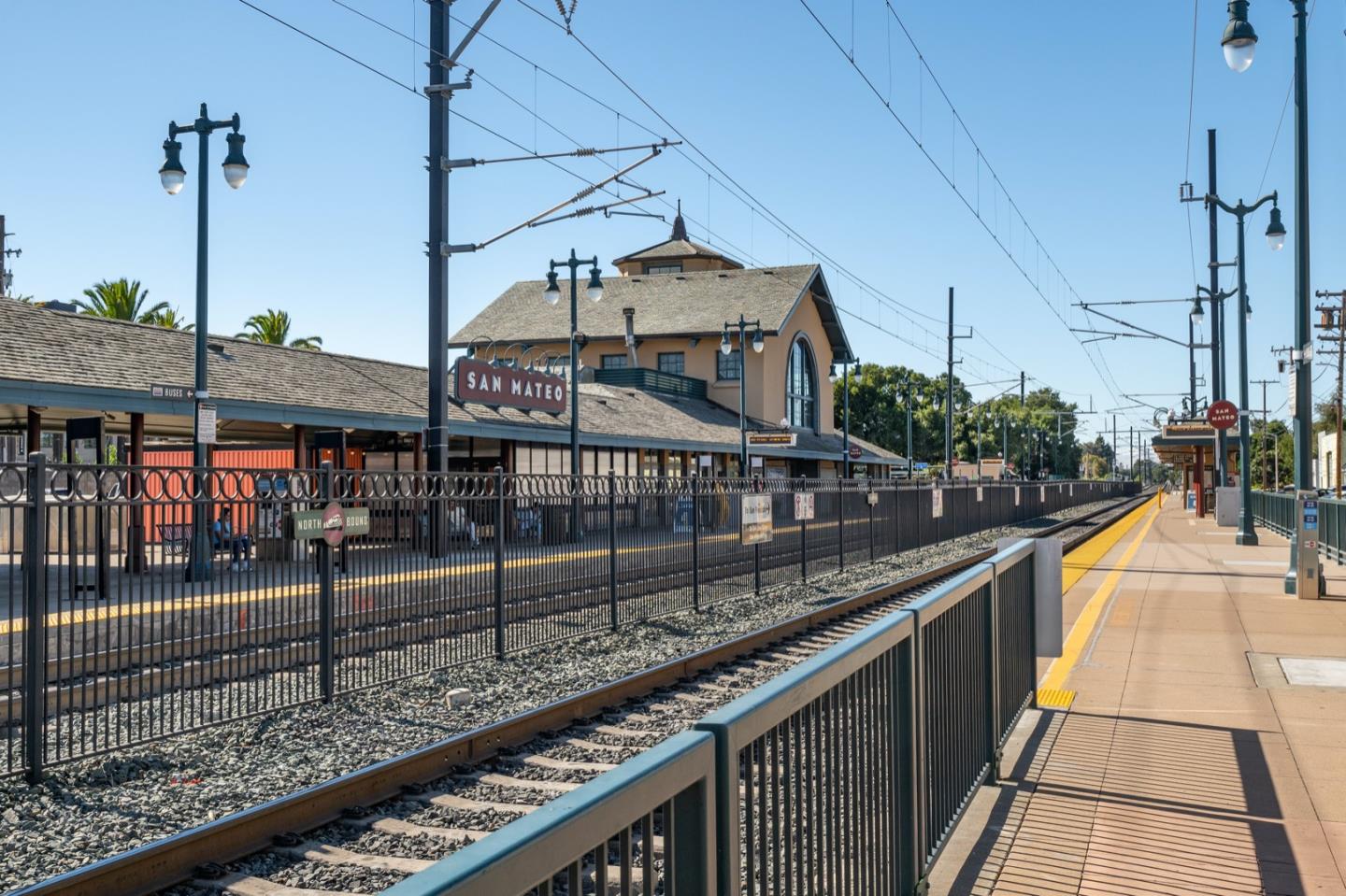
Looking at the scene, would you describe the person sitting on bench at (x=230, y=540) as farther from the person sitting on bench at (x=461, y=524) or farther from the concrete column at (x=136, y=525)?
the person sitting on bench at (x=461, y=524)

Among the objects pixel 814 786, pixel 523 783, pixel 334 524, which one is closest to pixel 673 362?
pixel 334 524

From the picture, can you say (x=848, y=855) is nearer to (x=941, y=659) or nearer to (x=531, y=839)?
(x=941, y=659)

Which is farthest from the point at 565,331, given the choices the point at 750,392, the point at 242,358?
the point at 242,358

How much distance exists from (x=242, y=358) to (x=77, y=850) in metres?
19.8

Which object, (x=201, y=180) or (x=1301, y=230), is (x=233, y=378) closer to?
(x=201, y=180)

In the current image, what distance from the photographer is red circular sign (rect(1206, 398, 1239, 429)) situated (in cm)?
3186

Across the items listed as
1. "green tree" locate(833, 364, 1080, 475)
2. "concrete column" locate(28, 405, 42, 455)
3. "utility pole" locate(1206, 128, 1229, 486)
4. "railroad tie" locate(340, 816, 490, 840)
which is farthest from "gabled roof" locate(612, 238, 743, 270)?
"railroad tie" locate(340, 816, 490, 840)

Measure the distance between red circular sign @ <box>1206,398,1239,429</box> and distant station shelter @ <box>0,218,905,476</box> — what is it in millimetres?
12501

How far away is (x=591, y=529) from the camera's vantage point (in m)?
13.7

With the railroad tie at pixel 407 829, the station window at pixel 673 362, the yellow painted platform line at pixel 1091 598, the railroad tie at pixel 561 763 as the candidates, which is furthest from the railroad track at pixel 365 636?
the station window at pixel 673 362

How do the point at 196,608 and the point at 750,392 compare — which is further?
the point at 750,392

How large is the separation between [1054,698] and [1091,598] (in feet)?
26.3

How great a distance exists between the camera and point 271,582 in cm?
886

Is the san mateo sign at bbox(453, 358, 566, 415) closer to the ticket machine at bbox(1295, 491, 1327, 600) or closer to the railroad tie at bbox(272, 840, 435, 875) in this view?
the ticket machine at bbox(1295, 491, 1327, 600)
